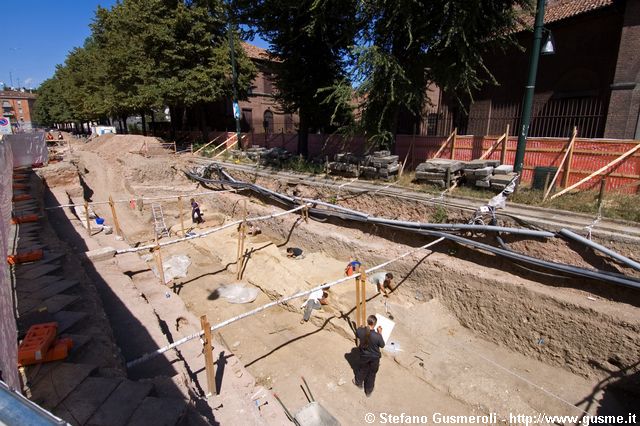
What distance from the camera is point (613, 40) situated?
1495 cm

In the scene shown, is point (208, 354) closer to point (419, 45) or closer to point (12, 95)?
point (419, 45)

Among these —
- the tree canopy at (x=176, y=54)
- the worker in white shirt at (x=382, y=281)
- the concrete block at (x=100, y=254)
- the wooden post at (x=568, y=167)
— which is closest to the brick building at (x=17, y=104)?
the tree canopy at (x=176, y=54)

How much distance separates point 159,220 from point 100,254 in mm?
8719

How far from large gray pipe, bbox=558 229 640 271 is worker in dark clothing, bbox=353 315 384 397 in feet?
14.1

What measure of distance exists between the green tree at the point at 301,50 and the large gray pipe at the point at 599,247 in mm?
8773

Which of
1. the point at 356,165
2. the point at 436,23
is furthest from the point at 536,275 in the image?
the point at 436,23

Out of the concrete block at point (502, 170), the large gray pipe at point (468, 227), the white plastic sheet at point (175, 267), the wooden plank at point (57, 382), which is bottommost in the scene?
the white plastic sheet at point (175, 267)

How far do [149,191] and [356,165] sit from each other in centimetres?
1201

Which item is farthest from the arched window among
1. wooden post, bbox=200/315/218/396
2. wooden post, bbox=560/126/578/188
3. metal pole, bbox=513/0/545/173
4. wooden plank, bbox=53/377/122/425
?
wooden plank, bbox=53/377/122/425

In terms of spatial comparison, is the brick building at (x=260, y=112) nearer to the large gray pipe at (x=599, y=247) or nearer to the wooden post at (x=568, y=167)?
the wooden post at (x=568, y=167)

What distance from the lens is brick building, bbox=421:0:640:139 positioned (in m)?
13.9

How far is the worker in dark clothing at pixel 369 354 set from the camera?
5.74 meters

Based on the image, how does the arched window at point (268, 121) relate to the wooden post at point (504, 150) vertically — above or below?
above

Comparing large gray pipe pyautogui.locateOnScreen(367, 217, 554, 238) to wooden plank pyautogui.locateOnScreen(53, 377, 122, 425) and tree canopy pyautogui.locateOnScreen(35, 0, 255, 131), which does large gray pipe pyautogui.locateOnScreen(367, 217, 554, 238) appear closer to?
wooden plank pyautogui.locateOnScreen(53, 377, 122, 425)
